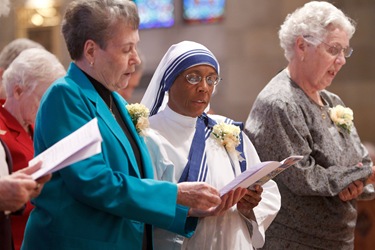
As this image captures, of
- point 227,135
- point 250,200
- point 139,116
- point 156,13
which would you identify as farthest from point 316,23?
point 156,13

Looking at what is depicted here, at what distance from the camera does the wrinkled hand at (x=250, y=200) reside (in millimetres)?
3934

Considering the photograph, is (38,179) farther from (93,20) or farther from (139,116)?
(139,116)

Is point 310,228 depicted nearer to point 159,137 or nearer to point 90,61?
point 159,137

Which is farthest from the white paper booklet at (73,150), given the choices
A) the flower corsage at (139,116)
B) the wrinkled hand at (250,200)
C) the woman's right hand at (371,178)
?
the woman's right hand at (371,178)

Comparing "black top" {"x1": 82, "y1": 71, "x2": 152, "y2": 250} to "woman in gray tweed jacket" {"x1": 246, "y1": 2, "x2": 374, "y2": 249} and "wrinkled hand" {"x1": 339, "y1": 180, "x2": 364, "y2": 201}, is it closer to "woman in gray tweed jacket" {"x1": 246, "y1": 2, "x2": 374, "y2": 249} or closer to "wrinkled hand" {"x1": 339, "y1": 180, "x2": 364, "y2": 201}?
"woman in gray tweed jacket" {"x1": 246, "y1": 2, "x2": 374, "y2": 249}

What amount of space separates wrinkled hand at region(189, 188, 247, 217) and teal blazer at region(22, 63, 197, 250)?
34 cm

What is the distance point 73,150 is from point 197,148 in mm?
1233

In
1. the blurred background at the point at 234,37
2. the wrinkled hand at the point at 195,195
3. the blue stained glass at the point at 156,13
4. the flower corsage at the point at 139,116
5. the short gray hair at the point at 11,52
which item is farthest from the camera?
the blue stained glass at the point at 156,13

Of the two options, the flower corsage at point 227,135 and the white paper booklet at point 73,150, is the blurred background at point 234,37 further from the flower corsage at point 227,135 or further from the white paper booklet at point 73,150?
the white paper booklet at point 73,150

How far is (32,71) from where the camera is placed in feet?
15.5

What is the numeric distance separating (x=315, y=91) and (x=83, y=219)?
2.13m

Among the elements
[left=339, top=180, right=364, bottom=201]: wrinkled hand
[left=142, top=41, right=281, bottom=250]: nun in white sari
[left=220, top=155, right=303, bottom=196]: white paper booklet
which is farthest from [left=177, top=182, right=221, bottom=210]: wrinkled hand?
[left=339, top=180, right=364, bottom=201]: wrinkled hand

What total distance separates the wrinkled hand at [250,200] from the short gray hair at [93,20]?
1.01 metres

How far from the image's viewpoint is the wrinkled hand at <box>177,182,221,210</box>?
3.53 metres
